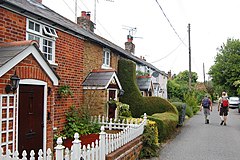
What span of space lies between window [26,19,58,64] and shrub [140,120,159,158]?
4409mm

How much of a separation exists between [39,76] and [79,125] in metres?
4.01

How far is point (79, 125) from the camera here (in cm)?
1056

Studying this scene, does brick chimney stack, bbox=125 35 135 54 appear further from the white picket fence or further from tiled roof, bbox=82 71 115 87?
the white picket fence

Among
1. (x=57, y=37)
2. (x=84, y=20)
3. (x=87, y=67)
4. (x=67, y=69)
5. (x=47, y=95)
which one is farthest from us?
(x=84, y=20)

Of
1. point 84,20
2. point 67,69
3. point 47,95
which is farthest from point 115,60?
point 47,95

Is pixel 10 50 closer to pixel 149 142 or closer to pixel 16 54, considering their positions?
pixel 16 54

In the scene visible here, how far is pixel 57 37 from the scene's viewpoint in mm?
9758

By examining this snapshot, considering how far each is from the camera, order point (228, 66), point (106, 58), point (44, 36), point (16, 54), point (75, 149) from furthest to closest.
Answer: point (228, 66)
point (106, 58)
point (44, 36)
point (16, 54)
point (75, 149)

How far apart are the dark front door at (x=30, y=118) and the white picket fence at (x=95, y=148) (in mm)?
352

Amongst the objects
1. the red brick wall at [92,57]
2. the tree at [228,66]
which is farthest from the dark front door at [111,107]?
the tree at [228,66]

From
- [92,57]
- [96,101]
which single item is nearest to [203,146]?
[96,101]

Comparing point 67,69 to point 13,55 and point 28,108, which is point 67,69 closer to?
point 28,108

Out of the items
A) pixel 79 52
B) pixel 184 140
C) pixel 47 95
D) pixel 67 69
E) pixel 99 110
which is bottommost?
pixel 184 140

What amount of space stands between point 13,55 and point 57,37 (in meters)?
4.00
